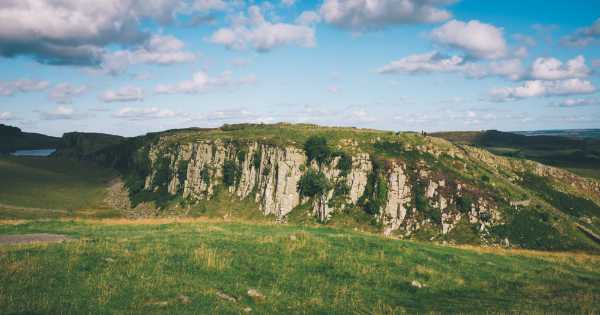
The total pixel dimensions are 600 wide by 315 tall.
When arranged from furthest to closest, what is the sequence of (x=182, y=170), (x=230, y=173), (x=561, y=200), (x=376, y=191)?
(x=182, y=170) → (x=230, y=173) → (x=561, y=200) → (x=376, y=191)

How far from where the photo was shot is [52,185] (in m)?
115

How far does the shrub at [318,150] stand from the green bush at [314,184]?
444cm

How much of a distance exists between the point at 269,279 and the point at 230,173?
81.6 m

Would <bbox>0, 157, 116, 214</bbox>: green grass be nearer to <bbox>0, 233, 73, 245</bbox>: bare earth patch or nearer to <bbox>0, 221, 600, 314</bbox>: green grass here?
<bbox>0, 233, 73, 245</bbox>: bare earth patch

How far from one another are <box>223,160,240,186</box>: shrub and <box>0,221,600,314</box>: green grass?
71597 millimetres

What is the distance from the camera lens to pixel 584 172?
170 m

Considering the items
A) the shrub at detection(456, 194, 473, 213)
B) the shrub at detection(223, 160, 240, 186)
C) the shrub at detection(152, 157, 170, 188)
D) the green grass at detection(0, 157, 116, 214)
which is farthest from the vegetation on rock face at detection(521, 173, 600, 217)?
the green grass at detection(0, 157, 116, 214)

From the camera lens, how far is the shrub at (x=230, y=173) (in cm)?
9906

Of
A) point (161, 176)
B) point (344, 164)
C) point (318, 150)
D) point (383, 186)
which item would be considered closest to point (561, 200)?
point (383, 186)

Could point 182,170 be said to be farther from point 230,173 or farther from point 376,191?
point 376,191

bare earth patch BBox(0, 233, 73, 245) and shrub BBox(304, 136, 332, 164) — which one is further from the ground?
shrub BBox(304, 136, 332, 164)

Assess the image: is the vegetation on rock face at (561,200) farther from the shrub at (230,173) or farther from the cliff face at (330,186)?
the shrub at (230,173)

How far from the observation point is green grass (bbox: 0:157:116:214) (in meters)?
92.0

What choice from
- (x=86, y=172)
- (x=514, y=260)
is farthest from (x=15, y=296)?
(x=86, y=172)
